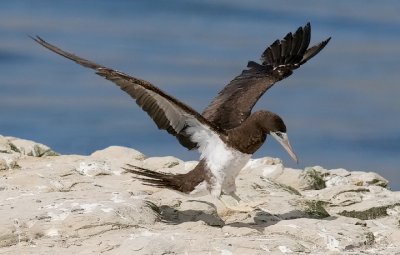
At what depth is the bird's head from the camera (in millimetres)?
11469

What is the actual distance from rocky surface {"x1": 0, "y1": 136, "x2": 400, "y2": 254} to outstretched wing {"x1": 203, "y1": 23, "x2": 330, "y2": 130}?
135 centimetres

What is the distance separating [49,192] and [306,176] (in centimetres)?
577

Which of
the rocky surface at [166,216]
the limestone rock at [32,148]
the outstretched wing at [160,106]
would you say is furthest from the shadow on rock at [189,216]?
the limestone rock at [32,148]

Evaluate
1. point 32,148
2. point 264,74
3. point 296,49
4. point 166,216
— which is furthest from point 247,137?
point 32,148

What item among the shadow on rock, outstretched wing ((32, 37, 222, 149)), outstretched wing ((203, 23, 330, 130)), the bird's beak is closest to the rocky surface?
the shadow on rock

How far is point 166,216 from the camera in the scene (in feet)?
40.7

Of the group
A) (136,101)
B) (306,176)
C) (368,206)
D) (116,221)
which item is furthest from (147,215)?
(306,176)

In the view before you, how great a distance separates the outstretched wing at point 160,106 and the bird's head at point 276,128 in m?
0.65

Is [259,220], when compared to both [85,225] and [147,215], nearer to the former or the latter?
[147,215]

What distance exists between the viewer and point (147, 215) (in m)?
11.9

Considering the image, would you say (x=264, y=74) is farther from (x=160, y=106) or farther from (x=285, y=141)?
(x=160, y=106)

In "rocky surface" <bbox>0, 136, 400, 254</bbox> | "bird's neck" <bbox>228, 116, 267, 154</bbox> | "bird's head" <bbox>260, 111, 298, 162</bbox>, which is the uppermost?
"bird's head" <bbox>260, 111, 298, 162</bbox>

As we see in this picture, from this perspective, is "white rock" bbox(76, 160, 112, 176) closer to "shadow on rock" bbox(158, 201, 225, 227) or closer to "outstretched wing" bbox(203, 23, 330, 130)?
"outstretched wing" bbox(203, 23, 330, 130)

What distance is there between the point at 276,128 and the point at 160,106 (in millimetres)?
1492
